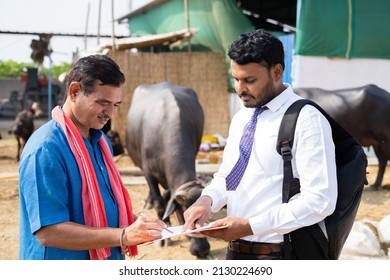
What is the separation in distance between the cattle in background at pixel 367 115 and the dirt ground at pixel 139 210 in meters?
0.74

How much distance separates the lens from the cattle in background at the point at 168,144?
4.35 m

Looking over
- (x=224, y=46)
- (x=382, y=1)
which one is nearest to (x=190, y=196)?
(x=382, y=1)

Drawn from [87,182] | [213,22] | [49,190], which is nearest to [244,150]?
[87,182]

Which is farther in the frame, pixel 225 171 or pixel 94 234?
pixel 225 171

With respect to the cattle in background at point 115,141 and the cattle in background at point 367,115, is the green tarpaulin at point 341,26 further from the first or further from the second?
the cattle in background at point 115,141

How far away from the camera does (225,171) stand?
2115 mm

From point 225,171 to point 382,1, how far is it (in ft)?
27.2

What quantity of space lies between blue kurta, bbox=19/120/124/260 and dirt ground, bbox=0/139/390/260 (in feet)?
9.34

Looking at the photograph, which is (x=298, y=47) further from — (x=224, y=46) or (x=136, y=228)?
(x=136, y=228)

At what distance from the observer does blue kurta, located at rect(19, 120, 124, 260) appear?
160 cm

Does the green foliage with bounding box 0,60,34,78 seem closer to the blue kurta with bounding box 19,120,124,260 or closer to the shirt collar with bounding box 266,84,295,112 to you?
the blue kurta with bounding box 19,120,124,260

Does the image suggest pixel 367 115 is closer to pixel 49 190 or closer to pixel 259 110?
pixel 259 110

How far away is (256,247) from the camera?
1941 millimetres

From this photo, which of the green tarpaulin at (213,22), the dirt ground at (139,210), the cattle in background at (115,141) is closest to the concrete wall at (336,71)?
the dirt ground at (139,210)
